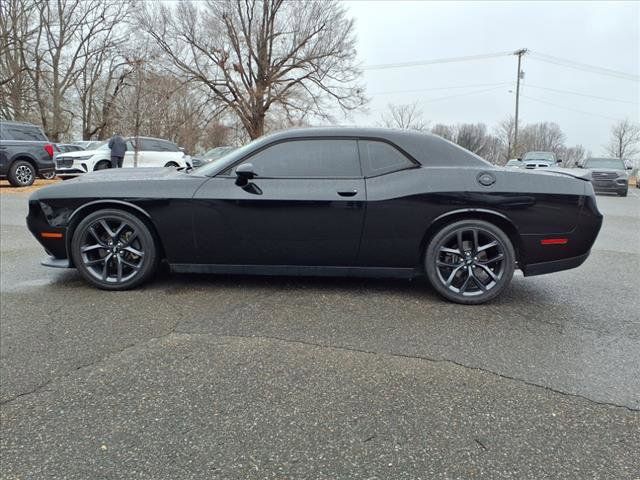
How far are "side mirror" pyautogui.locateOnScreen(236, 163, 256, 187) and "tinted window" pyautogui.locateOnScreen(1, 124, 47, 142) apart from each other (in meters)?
11.9

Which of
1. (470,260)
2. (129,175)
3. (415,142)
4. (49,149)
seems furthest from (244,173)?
(49,149)

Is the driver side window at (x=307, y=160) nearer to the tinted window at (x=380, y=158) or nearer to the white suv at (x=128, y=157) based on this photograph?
Result: the tinted window at (x=380, y=158)

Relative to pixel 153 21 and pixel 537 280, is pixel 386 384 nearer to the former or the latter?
pixel 537 280

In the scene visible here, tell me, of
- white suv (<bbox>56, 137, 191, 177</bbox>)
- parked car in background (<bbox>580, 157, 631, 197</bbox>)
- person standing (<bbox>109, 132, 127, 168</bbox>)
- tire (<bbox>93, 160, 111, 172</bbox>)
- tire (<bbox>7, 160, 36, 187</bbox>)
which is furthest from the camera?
parked car in background (<bbox>580, 157, 631, 197</bbox>)

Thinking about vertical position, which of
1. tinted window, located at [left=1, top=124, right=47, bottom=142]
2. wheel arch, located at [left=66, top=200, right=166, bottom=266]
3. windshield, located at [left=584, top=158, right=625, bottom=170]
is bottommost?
wheel arch, located at [left=66, top=200, right=166, bottom=266]

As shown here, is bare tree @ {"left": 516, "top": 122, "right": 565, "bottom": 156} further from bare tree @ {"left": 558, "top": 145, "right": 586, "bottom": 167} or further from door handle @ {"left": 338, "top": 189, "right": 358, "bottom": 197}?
door handle @ {"left": 338, "top": 189, "right": 358, "bottom": 197}

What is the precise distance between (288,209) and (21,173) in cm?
1224

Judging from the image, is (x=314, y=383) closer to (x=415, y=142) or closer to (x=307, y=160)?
(x=307, y=160)

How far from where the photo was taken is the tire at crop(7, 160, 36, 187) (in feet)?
41.0

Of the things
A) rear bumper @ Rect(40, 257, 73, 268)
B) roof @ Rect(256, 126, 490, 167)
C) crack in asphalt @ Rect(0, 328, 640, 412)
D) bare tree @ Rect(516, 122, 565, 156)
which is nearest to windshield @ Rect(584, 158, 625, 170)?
roof @ Rect(256, 126, 490, 167)

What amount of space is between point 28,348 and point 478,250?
3319 millimetres

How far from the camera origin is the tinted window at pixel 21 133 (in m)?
12.4

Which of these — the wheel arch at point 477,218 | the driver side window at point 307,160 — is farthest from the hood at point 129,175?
the wheel arch at point 477,218

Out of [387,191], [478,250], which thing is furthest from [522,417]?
[387,191]
